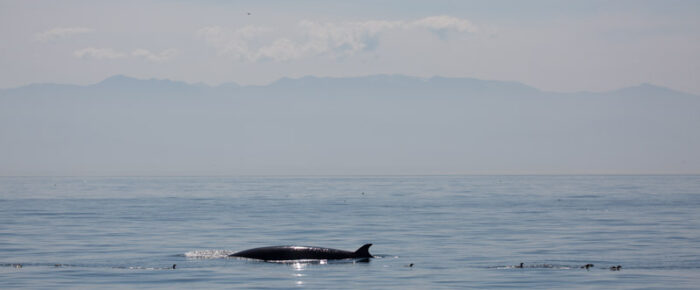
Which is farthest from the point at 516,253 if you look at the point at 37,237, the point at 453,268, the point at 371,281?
the point at 37,237

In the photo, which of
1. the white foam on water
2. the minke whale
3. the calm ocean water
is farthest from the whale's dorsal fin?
the white foam on water

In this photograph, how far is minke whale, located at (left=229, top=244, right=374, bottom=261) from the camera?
32.5m

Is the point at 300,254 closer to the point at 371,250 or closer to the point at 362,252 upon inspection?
the point at 362,252

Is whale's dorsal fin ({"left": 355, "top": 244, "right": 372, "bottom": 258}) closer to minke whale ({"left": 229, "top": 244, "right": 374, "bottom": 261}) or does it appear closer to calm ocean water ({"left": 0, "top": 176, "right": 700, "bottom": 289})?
minke whale ({"left": 229, "top": 244, "right": 374, "bottom": 261})

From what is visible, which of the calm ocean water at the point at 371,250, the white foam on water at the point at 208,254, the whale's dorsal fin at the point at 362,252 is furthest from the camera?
the white foam on water at the point at 208,254

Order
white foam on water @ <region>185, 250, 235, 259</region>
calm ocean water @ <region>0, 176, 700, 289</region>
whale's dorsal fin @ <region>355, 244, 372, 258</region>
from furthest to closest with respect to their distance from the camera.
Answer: white foam on water @ <region>185, 250, 235, 259</region> → whale's dorsal fin @ <region>355, 244, 372, 258</region> → calm ocean water @ <region>0, 176, 700, 289</region>

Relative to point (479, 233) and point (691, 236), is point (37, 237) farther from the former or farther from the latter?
point (691, 236)

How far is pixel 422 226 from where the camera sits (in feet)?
169

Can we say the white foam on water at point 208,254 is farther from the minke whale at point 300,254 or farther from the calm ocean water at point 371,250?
the minke whale at point 300,254

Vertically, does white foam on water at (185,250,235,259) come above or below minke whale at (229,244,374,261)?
above

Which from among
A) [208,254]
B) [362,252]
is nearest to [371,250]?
[362,252]

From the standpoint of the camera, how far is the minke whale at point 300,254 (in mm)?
32469

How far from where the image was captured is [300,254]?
32.7 metres

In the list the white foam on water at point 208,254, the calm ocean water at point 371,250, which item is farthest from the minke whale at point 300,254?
the white foam on water at point 208,254
